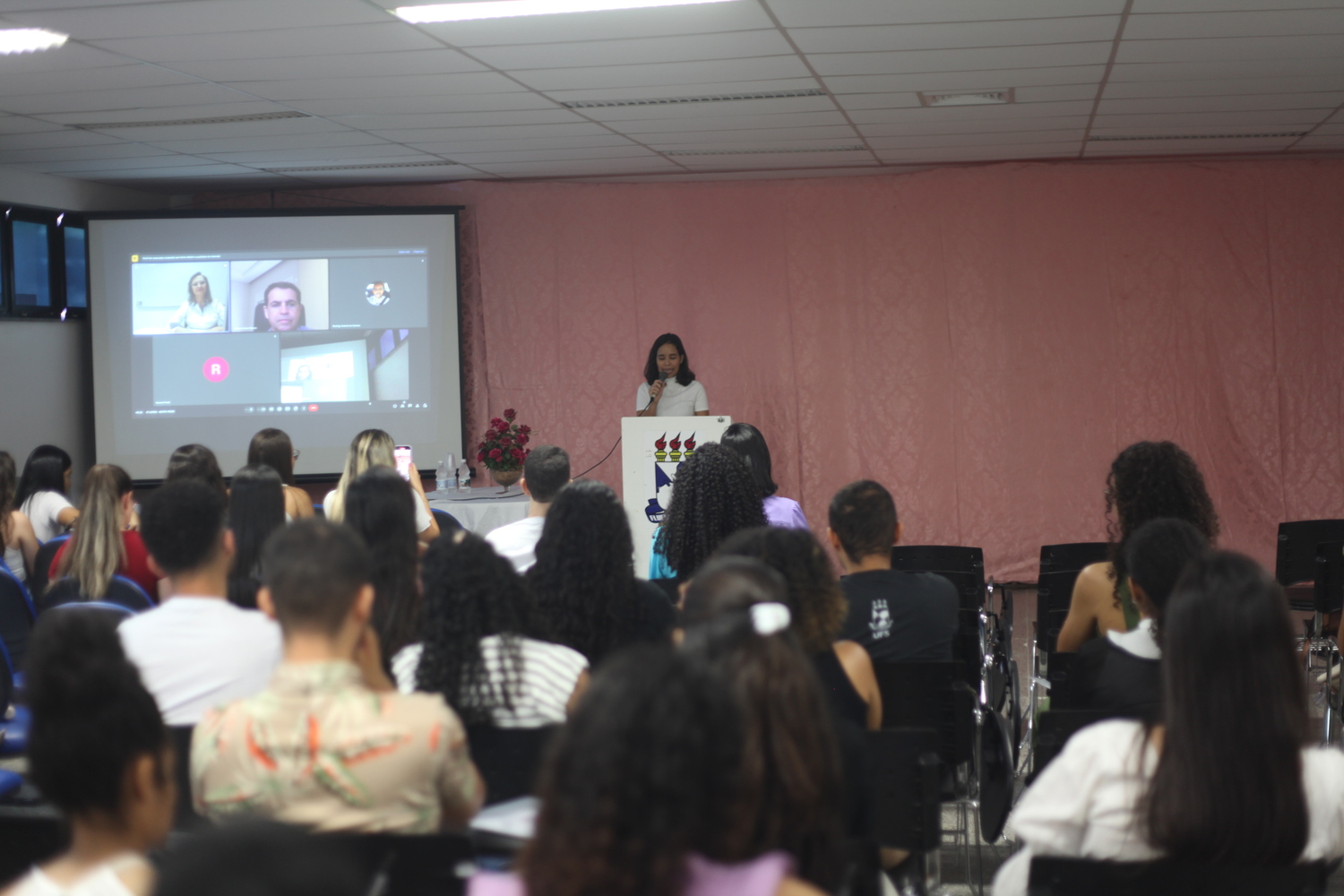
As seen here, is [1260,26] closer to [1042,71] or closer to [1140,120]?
[1042,71]

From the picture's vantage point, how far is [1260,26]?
449 centimetres

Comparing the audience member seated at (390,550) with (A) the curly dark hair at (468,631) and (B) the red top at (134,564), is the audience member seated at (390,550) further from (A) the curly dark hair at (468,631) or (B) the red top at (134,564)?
(B) the red top at (134,564)

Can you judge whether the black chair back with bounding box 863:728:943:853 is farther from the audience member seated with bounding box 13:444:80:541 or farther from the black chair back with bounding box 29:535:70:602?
the audience member seated with bounding box 13:444:80:541

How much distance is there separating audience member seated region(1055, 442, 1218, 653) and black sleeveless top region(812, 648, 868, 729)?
114cm

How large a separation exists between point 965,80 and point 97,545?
404cm

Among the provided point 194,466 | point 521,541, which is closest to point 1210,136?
point 521,541

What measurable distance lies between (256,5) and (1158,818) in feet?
12.4

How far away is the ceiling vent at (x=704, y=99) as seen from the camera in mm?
5551

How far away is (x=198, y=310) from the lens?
7.90 metres

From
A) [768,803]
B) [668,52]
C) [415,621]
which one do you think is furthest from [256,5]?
[768,803]

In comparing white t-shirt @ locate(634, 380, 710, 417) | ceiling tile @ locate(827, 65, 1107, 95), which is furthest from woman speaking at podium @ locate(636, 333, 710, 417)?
ceiling tile @ locate(827, 65, 1107, 95)

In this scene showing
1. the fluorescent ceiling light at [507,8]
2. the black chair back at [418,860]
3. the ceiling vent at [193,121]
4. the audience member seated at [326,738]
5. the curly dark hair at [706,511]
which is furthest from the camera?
the ceiling vent at [193,121]

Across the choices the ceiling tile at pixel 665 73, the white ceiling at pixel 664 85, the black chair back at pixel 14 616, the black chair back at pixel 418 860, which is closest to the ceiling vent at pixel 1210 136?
the white ceiling at pixel 664 85

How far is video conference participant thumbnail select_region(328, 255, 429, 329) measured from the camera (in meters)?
7.97
